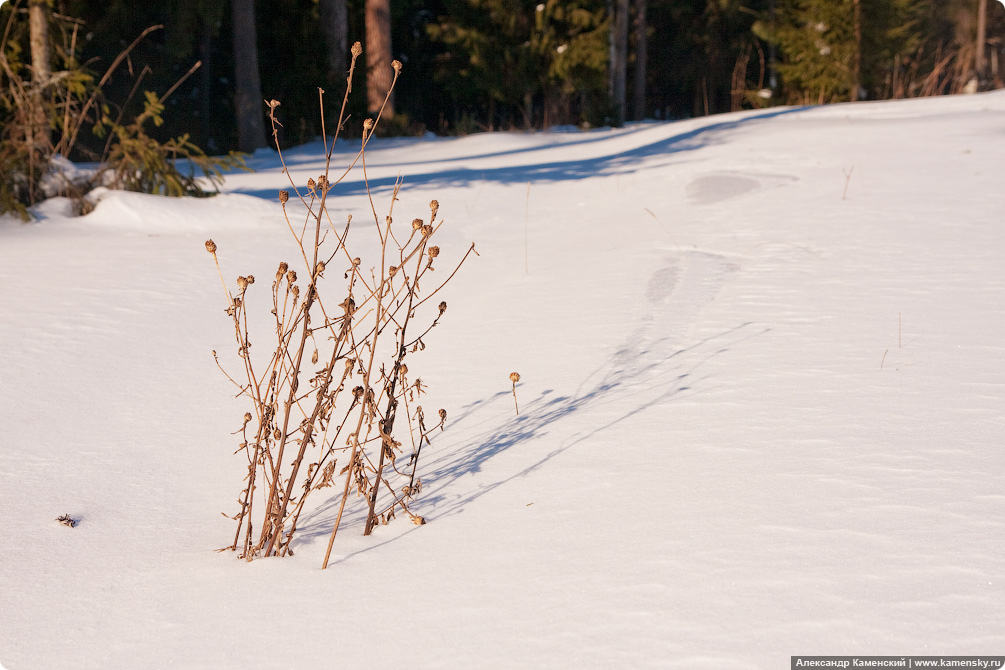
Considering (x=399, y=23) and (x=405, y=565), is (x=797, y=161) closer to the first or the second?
(x=405, y=565)

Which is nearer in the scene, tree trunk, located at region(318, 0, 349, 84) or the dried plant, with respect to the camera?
the dried plant

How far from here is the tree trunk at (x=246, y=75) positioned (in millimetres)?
13031

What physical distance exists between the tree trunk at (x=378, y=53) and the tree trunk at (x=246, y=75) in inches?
91.9

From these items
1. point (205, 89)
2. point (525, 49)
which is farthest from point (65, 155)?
point (525, 49)

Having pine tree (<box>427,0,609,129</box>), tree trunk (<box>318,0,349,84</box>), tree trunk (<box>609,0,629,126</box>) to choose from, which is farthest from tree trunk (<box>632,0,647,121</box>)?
tree trunk (<box>318,0,349,84</box>)

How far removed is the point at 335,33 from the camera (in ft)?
48.6

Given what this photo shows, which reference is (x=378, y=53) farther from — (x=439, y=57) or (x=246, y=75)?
(x=246, y=75)

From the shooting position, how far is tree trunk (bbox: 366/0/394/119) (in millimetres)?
15219

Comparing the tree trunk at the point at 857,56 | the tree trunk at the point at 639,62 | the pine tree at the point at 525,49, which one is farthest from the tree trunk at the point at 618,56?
the tree trunk at the point at 857,56

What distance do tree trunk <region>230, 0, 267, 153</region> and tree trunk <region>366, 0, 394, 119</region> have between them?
91.9 inches

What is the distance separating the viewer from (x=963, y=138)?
8.02 meters

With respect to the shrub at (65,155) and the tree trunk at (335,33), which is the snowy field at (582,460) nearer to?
the shrub at (65,155)

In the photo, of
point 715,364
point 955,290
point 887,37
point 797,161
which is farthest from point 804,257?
point 887,37

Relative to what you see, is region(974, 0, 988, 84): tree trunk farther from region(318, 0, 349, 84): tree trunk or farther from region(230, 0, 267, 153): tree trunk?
region(230, 0, 267, 153): tree trunk
